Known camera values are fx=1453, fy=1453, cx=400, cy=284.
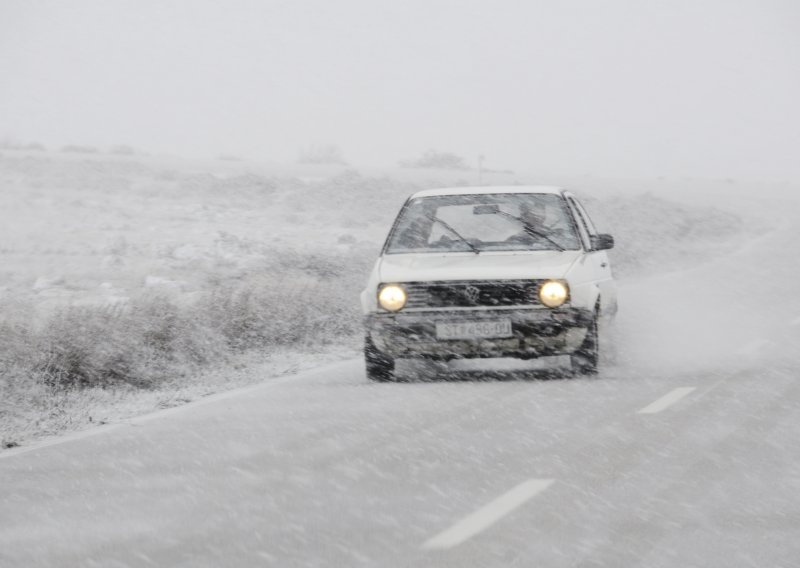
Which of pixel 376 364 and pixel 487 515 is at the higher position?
pixel 487 515

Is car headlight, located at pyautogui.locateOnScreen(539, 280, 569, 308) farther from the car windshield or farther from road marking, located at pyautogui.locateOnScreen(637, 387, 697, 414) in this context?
road marking, located at pyautogui.locateOnScreen(637, 387, 697, 414)

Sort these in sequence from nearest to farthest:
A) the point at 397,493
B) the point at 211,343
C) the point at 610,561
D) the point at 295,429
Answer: the point at 610,561, the point at 397,493, the point at 295,429, the point at 211,343

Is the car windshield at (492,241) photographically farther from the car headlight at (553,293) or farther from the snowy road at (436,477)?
the snowy road at (436,477)

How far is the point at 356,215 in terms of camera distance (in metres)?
42.9

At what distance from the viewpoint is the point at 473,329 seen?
10836 mm

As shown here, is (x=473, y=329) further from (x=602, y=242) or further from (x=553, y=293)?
(x=602, y=242)

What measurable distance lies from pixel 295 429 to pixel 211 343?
168 inches

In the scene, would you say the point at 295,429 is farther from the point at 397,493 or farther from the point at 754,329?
the point at 754,329

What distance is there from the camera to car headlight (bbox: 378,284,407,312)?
434 inches

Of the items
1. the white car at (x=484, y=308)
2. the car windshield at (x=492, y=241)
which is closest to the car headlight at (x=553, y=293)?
the white car at (x=484, y=308)

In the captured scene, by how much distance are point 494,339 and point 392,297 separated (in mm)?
851

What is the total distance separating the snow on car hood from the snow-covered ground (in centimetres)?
115

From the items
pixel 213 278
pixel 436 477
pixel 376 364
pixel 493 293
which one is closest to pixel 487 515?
pixel 436 477

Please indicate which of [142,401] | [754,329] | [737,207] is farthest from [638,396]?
[737,207]
